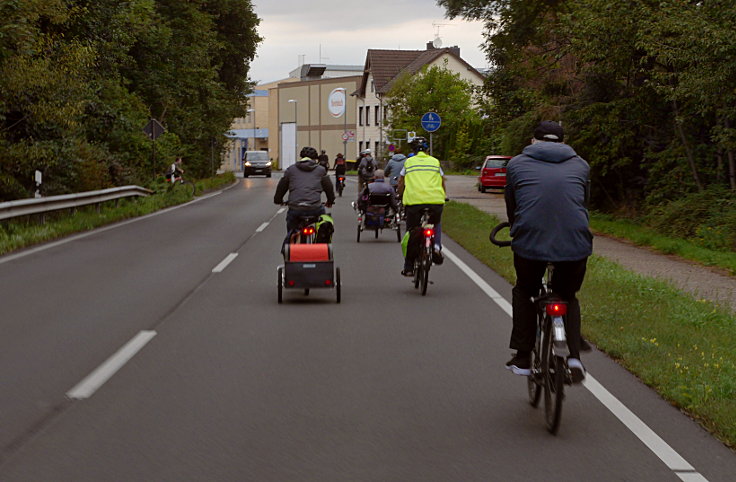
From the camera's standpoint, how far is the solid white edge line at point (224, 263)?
14.5m

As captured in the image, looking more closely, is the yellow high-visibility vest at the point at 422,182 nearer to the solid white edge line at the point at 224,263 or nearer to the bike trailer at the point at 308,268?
the bike trailer at the point at 308,268

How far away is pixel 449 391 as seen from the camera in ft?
22.5

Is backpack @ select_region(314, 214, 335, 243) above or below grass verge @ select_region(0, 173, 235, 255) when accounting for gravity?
above

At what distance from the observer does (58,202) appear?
22.0 m

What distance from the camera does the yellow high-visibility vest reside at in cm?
1241

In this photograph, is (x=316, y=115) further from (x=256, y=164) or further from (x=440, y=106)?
(x=256, y=164)

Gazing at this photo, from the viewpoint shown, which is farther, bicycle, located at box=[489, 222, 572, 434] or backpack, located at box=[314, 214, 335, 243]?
backpack, located at box=[314, 214, 335, 243]

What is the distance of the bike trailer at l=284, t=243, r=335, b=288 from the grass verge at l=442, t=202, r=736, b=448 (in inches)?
107

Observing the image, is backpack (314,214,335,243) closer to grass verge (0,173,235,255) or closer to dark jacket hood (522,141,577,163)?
dark jacket hood (522,141,577,163)

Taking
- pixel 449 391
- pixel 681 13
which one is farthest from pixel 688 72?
pixel 449 391

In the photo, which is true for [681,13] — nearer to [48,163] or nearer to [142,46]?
[48,163]

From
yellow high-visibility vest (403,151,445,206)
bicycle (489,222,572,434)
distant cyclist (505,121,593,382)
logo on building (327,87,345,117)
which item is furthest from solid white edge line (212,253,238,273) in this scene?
logo on building (327,87,345,117)

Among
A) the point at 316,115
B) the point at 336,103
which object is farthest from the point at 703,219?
the point at 316,115

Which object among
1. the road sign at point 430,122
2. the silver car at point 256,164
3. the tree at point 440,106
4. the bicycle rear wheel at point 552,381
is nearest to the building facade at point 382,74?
the tree at point 440,106
